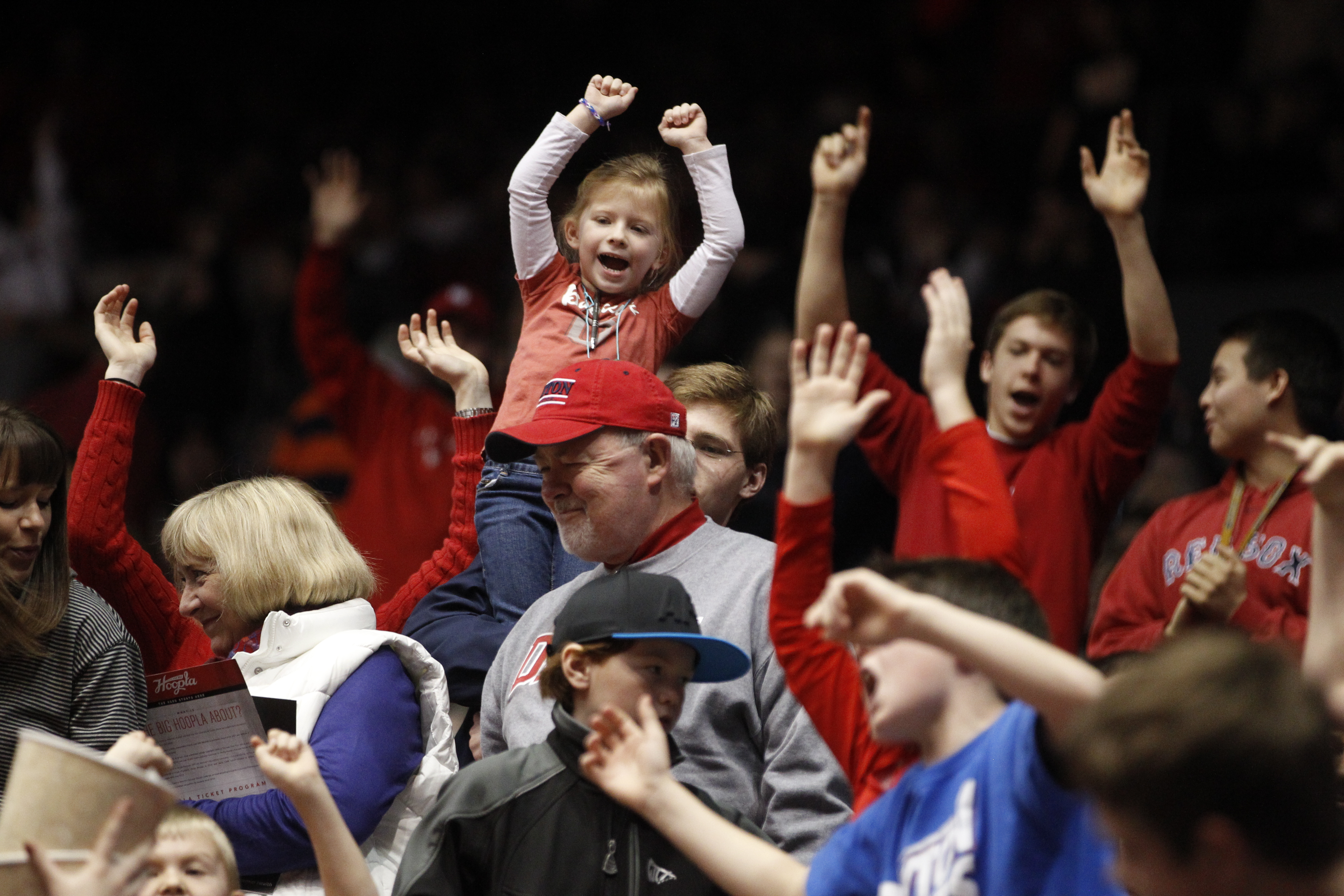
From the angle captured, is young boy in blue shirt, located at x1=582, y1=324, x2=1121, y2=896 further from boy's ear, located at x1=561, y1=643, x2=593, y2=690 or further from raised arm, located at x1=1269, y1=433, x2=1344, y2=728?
raised arm, located at x1=1269, y1=433, x2=1344, y2=728

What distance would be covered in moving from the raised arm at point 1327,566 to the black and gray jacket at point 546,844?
86 cm

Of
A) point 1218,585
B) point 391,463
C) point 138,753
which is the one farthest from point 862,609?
point 391,463

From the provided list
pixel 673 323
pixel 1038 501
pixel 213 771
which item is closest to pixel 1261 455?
pixel 1038 501

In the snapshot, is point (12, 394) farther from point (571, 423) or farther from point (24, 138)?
point (571, 423)

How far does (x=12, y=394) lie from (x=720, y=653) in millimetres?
6252

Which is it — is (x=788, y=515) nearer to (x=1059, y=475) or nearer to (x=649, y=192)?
(x=1059, y=475)

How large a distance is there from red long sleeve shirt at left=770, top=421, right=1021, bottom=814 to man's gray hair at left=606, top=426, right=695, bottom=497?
2.01ft

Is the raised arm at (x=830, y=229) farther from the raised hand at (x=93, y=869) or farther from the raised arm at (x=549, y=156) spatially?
the raised hand at (x=93, y=869)

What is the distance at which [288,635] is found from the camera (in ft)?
9.84

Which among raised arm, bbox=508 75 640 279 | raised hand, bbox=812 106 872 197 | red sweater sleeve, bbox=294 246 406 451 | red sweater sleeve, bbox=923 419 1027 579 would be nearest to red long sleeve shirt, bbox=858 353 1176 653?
raised hand, bbox=812 106 872 197

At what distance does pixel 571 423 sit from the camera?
119 inches

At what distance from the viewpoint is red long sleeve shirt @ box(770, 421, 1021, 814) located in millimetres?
2414

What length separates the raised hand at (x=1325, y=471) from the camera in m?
2.03

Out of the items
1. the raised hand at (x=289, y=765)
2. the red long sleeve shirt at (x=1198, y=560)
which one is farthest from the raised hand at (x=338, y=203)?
the raised hand at (x=289, y=765)
